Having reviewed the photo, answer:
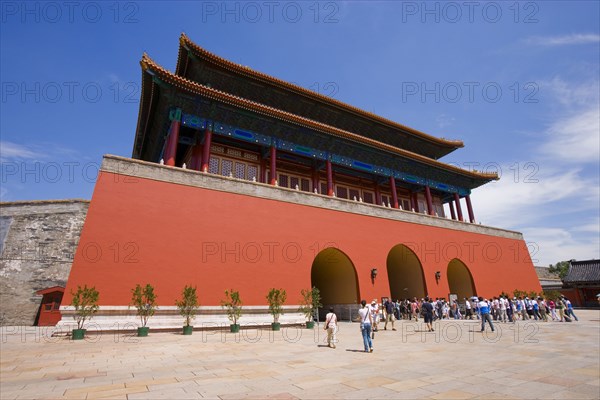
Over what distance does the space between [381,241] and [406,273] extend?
135 inches

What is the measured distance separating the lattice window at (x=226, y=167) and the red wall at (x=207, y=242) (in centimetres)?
357

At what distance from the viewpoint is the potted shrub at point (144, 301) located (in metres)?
9.41

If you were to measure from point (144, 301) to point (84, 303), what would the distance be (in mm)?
1475

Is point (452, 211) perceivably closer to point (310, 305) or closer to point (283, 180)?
point (283, 180)

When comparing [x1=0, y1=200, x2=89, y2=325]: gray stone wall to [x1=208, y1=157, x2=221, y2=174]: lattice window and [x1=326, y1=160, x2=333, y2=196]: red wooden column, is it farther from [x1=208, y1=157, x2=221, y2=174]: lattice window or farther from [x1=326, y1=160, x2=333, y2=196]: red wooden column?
[x1=326, y1=160, x2=333, y2=196]: red wooden column

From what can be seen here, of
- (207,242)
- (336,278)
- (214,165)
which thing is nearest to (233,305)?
(207,242)

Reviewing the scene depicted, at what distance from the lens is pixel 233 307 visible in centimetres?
1075

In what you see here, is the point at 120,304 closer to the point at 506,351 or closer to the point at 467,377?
the point at 467,377

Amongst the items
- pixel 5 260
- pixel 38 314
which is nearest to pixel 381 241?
pixel 38 314

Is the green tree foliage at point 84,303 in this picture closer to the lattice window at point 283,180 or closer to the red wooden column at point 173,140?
the red wooden column at point 173,140

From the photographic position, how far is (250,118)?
1530 centimetres

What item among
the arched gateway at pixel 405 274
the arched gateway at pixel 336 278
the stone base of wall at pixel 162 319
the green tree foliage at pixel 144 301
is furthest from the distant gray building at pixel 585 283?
the green tree foliage at pixel 144 301

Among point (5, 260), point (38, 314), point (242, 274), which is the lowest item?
point (38, 314)

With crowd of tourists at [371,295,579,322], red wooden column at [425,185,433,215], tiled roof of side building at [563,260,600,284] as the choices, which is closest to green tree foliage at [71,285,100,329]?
crowd of tourists at [371,295,579,322]
